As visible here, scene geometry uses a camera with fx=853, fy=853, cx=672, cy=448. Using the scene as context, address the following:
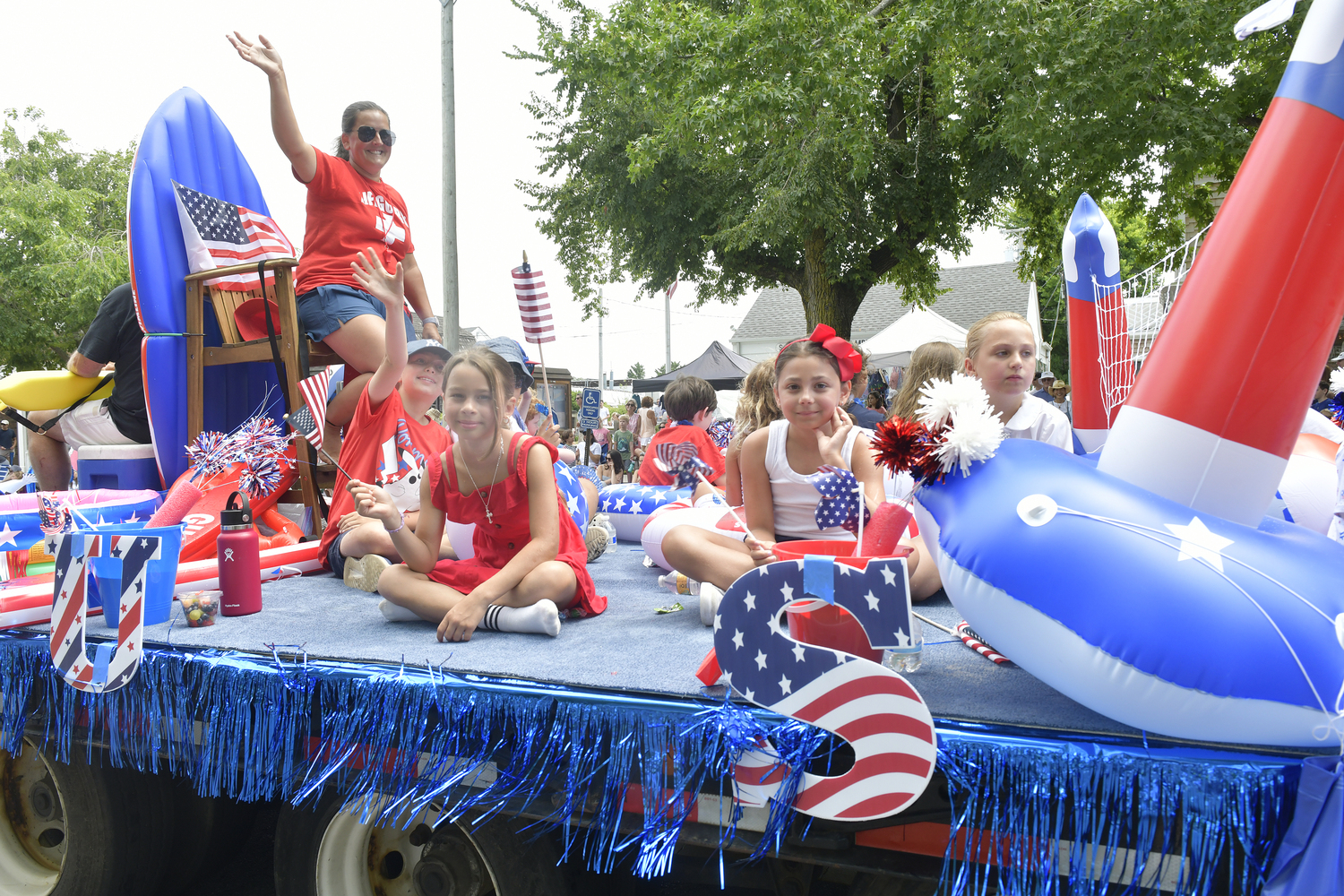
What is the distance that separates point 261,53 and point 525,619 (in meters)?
2.86

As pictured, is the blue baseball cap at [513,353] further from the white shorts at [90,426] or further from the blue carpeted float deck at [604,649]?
the white shorts at [90,426]

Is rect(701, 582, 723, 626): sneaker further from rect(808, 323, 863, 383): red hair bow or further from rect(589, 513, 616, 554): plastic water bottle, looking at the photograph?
rect(589, 513, 616, 554): plastic water bottle

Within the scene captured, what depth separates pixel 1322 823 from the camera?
1247mm

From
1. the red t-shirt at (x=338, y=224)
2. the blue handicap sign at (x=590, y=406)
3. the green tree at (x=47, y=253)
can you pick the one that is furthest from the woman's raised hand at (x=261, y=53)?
the green tree at (x=47, y=253)

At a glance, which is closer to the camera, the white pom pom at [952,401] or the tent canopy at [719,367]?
the white pom pom at [952,401]

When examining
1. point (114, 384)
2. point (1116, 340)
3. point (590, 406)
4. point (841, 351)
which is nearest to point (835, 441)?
point (841, 351)

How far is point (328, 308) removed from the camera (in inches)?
162

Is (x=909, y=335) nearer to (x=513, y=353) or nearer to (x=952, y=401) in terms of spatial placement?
(x=513, y=353)

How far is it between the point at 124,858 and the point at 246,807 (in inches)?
21.2

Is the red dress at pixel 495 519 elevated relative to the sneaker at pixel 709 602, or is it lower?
elevated

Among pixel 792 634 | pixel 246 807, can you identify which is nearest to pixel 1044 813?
pixel 792 634

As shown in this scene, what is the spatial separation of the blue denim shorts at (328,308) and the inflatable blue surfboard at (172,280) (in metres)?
0.45

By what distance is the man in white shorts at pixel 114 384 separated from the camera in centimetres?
425

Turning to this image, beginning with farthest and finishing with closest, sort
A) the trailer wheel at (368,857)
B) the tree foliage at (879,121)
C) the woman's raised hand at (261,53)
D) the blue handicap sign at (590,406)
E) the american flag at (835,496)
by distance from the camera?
the blue handicap sign at (590,406)
the tree foliage at (879,121)
the woman's raised hand at (261,53)
the american flag at (835,496)
the trailer wheel at (368,857)
